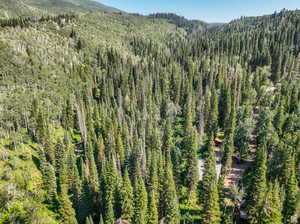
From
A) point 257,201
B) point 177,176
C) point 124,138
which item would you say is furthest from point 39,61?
point 257,201

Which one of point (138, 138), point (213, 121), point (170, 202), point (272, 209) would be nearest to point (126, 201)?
point (170, 202)

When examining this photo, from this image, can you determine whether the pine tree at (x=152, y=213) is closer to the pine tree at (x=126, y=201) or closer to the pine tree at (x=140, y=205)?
the pine tree at (x=140, y=205)

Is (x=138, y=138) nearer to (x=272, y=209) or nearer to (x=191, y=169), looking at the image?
(x=191, y=169)

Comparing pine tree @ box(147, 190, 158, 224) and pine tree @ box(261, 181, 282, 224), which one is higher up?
pine tree @ box(261, 181, 282, 224)

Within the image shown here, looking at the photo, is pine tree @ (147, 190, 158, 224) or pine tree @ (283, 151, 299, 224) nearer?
pine tree @ (283, 151, 299, 224)

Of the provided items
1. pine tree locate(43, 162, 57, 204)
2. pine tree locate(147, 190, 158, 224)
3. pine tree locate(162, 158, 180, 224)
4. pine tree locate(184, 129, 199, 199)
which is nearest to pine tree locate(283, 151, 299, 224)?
pine tree locate(184, 129, 199, 199)

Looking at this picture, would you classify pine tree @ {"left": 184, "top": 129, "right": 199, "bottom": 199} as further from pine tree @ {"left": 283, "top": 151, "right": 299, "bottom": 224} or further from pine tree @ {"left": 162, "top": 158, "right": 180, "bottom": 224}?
pine tree @ {"left": 283, "top": 151, "right": 299, "bottom": 224}

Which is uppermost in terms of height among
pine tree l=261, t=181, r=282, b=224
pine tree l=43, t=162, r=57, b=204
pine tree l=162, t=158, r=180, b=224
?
pine tree l=261, t=181, r=282, b=224

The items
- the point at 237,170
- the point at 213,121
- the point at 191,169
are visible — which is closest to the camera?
the point at 191,169

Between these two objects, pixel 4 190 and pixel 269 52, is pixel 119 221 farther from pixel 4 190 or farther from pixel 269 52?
pixel 269 52
